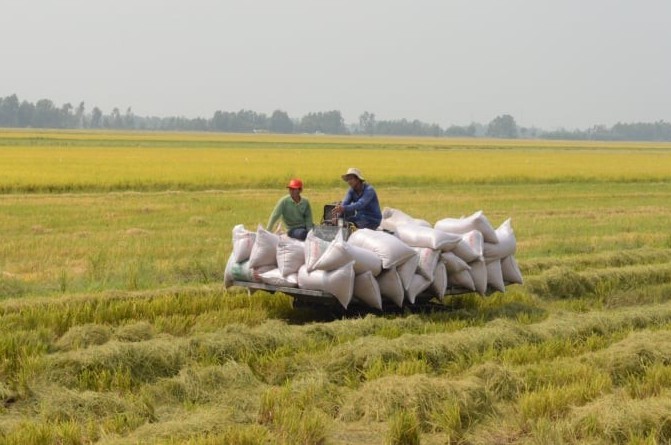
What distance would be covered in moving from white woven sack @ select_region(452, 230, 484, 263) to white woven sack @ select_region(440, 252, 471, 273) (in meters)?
0.10

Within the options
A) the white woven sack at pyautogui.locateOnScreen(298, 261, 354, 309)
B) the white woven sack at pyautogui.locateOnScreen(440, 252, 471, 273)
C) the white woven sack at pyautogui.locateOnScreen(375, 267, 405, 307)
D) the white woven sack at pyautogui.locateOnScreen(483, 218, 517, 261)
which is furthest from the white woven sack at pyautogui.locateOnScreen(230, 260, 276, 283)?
the white woven sack at pyautogui.locateOnScreen(483, 218, 517, 261)

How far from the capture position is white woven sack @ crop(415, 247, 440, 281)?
8234 mm

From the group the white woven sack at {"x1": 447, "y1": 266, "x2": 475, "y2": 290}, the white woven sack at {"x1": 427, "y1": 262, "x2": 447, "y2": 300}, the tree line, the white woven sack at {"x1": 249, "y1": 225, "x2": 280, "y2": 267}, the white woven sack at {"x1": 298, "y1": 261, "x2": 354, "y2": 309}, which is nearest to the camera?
the white woven sack at {"x1": 298, "y1": 261, "x2": 354, "y2": 309}

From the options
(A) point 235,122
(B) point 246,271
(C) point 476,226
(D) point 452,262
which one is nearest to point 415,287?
(D) point 452,262

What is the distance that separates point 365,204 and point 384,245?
925 millimetres

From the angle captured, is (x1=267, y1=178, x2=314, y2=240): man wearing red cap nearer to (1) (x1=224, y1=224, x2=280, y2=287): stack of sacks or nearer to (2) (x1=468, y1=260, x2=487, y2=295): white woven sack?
(1) (x1=224, y1=224, x2=280, y2=287): stack of sacks

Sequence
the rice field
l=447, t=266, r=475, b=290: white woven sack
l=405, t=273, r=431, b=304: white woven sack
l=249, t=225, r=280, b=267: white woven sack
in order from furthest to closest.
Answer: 1. l=447, t=266, r=475, b=290: white woven sack
2. l=249, t=225, r=280, b=267: white woven sack
3. l=405, t=273, r=431, b=304: white woven sack
4. the rice field

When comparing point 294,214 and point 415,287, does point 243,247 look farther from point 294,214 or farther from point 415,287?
point 415,287

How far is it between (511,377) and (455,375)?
1.52ft

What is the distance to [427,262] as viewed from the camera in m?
8.25

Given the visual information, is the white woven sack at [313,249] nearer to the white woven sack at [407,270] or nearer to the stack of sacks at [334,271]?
the stack of sacks at [334,271]

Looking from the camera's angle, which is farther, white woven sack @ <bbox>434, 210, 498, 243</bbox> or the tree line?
the tree line

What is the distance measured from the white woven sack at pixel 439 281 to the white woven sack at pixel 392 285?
16.5 inches

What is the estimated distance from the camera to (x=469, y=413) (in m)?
5.27
